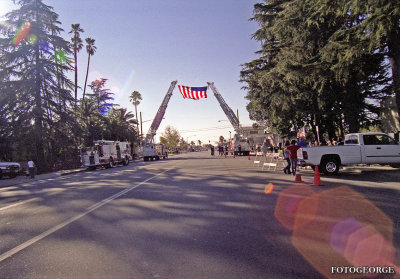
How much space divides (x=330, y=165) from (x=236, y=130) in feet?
111

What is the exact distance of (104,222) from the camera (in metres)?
6.20

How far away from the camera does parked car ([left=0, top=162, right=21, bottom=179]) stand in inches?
920

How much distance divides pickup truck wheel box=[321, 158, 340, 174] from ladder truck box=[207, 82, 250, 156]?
2979cm

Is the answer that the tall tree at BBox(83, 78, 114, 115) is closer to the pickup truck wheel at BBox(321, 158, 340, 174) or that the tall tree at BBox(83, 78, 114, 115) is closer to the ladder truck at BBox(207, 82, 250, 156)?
the ladder truck at BBox(207, 82, 250, 156)

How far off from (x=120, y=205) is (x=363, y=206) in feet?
20.4

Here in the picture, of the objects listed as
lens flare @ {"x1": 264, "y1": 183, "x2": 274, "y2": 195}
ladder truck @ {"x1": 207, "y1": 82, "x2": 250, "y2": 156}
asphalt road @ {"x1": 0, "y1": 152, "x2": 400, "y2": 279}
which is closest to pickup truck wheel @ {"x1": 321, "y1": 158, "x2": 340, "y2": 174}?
lens flare @ {"x1": 264, "y1": 183, "x2": 274, "y2": 195}

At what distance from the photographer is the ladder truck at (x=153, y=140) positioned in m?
44.2

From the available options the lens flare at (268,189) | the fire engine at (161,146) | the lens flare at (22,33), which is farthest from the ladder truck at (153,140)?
the lens flare at (268,189)

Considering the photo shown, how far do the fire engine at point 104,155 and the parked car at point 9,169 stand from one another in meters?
5.87

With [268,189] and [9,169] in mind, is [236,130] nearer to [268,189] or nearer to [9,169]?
[9,169]

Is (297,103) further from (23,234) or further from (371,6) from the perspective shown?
(23,234)

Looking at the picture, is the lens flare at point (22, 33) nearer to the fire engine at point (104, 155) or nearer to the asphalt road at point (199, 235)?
the fire engine at point (104, 155)

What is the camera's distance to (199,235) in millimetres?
5051

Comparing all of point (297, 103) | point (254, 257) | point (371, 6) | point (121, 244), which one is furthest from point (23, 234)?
point (297, 103)
